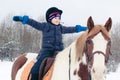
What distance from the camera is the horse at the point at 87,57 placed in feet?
14.1

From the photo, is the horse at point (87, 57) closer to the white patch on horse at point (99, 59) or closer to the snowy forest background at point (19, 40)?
the white patch on horse at point (99, 59)

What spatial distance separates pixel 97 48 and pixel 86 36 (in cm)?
35

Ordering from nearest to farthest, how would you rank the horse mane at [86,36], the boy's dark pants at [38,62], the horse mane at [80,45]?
the horse mane at [86,36] → the horse mane at [80,45] → the boy's dark pants at [38,62]

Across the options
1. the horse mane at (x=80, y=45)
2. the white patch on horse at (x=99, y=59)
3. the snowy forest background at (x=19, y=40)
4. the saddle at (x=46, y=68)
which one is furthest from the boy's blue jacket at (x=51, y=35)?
the snowy forest background at (x=19, y=40)

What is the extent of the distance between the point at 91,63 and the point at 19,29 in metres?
64.8

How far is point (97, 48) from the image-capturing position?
4352mm

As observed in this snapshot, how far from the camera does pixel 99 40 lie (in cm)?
443

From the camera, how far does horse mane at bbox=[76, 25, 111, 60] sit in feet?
14.9

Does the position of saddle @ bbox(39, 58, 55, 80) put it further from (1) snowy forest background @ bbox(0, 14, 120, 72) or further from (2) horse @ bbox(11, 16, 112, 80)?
(1) snowy forest background @ bbox(0, 14, 120, 72)

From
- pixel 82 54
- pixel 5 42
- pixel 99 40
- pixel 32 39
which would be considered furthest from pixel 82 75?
pixel 32 39

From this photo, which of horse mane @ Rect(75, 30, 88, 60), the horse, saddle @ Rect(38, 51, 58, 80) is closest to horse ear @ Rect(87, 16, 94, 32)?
the horse

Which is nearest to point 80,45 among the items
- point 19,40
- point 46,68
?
point 46,68

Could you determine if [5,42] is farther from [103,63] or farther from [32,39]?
[103,63]

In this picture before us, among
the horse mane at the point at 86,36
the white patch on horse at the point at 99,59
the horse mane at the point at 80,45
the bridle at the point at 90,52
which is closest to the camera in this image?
the white patch on horse at the point at 99,59
